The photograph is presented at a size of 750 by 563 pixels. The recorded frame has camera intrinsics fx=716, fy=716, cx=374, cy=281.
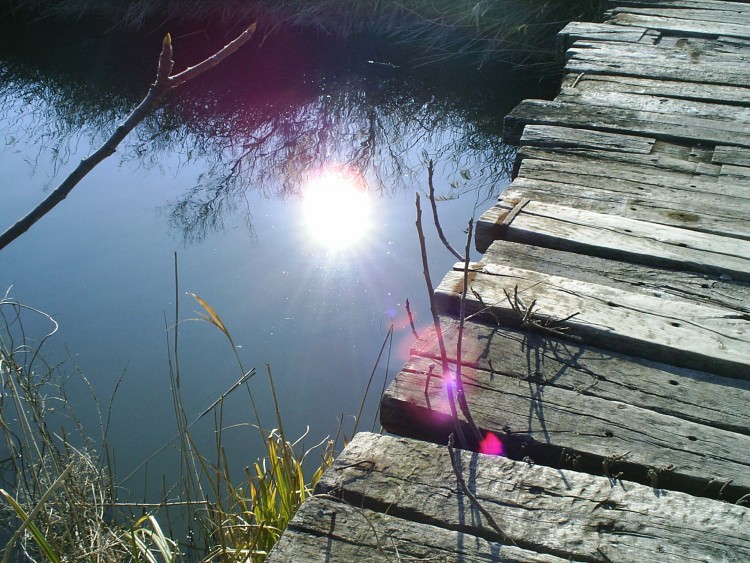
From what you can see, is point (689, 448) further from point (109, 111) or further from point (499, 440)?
point (109, 111)

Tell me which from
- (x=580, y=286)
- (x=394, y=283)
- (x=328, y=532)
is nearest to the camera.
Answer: (x=328, y=532)

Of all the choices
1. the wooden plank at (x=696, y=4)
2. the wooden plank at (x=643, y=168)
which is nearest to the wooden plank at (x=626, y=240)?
the wooden plank at (x=643, y=168)

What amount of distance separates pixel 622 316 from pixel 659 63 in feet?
8.39

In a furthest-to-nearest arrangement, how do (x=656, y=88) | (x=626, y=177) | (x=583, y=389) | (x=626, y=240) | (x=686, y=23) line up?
1. (x=686, y=23)
2. (x=656, y=88)
3. (x=626, y=177)
4. (x=626, y=240)
5. (x=583, y=389)

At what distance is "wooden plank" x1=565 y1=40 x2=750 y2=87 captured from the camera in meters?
3.65

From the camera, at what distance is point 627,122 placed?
3.15 m

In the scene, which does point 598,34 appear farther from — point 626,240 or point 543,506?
point 543,506

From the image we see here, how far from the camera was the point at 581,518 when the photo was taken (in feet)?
4.10

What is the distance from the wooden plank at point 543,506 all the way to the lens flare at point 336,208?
272cm

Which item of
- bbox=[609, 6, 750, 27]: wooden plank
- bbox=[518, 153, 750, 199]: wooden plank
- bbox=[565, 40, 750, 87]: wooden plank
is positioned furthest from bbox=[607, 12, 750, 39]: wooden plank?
bbox=[518, 153, 750, 199]: wooden plank

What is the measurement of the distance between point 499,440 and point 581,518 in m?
0.26

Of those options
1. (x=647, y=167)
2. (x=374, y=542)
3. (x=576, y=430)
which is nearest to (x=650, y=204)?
(x=647, y=167)

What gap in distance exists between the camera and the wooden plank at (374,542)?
118 centimetres

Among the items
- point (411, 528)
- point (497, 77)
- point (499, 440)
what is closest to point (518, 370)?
point (499, 440)
